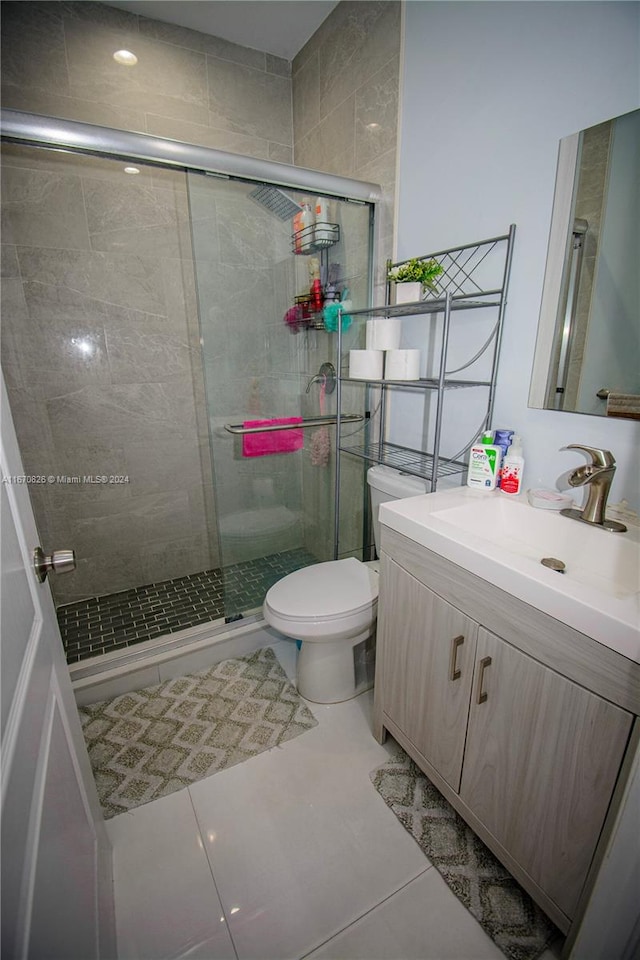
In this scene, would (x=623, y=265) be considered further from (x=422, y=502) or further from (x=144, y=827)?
(x=144, y=827)

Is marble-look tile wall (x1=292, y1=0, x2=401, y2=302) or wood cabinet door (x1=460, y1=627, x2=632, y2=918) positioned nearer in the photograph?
wood cabinet door (x1=460, y1=627, x2=632, y2=918)

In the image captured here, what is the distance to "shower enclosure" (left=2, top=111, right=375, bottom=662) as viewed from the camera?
1.79 meters

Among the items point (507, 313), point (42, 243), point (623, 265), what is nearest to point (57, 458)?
point (42, 243)

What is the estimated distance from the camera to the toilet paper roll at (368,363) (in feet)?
5.24

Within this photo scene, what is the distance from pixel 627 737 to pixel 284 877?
947mm

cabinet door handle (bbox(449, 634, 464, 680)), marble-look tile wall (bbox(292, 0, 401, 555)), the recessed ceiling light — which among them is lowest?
cabinet door handle (bbox(449, 634, 464, 680))

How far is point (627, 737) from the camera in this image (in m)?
0.71

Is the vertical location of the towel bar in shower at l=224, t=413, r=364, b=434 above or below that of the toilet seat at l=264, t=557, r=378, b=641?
above

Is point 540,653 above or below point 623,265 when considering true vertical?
below

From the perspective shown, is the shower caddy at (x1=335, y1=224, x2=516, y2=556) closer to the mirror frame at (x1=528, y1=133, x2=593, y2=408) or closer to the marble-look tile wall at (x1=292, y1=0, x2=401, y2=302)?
the mirror frame at (x1=528, y1=133, x2=593, y2=408)

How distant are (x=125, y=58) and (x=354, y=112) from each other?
3.33 feet

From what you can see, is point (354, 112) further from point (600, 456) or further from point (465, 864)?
point (465, 864)

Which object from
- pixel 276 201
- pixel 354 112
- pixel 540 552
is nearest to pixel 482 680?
pixel 540 552

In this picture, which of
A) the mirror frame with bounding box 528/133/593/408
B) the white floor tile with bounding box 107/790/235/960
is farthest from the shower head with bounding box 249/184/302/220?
the white floor tile with bounding box 107/790/235/960
